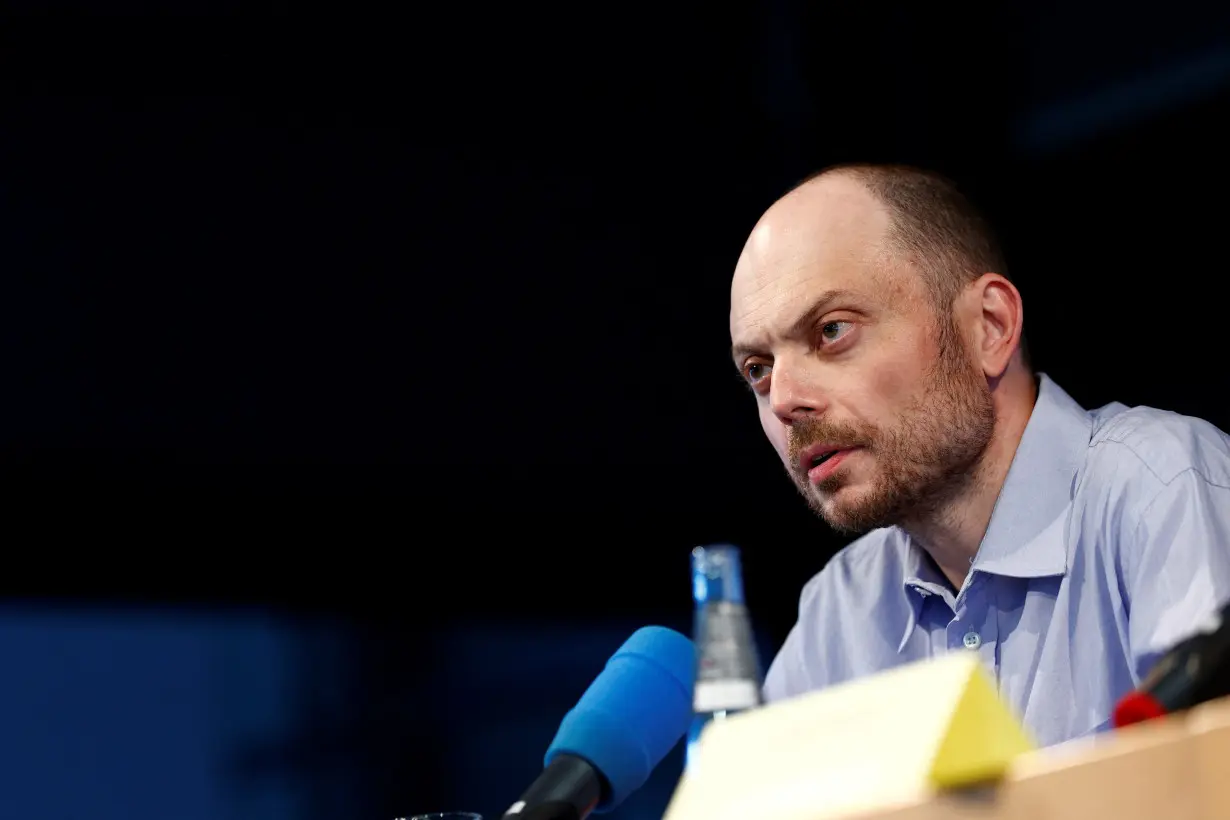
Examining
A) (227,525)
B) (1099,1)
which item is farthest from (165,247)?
(1099,1)

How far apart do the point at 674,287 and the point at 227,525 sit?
1.06 meters

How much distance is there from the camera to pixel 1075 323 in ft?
7.21

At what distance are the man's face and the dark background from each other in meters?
0.88

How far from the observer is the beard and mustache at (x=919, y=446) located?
4.41 feet

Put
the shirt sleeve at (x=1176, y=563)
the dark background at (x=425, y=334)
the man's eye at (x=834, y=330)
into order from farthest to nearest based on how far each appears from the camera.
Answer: the dark background at (x=425, y=334) < the man's eye at (x=834, y=330) < the shirt sleeve at (x=1176, y=563)

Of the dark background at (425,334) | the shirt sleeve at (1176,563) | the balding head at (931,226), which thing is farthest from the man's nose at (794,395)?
the dark background at (425,334)

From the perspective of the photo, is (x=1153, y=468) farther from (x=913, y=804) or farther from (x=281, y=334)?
(x=281, y=334)

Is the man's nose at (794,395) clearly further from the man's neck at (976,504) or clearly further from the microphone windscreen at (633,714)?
the microphone windscreen at (633,714)

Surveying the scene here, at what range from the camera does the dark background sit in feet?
6.34

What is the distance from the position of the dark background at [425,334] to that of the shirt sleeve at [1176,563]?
93cm

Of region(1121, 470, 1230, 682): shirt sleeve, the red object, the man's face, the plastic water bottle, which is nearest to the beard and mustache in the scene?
the man's face

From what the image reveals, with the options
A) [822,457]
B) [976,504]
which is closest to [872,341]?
[822,457]

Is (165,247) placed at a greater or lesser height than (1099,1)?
lesser

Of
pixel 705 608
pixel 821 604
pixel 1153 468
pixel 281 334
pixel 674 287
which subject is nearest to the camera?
pixel 705 608
